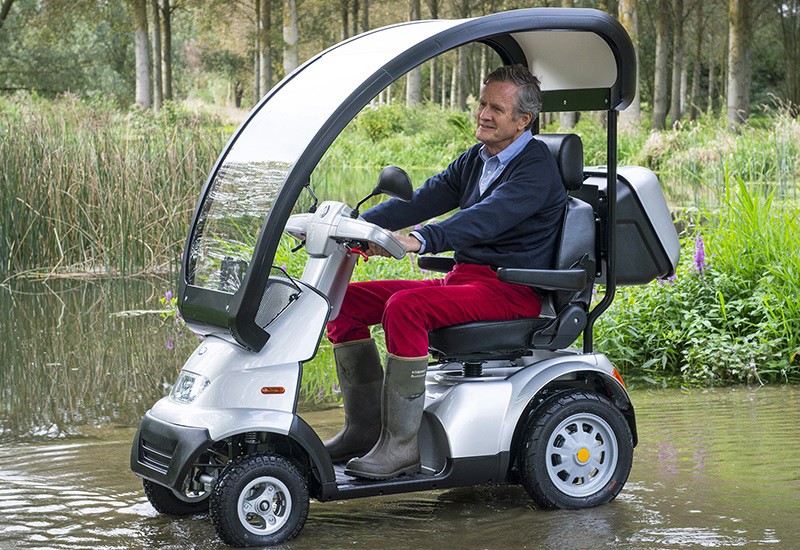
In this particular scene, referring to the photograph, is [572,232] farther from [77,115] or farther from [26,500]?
[77,115]

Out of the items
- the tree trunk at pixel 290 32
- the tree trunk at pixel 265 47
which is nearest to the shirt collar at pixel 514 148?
the tree trunk at pixel 290 32

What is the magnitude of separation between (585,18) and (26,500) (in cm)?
280

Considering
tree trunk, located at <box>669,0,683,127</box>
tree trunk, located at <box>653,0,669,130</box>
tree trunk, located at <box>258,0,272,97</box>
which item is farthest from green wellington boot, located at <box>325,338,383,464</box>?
tree trunk, located at <box>669,0,683,127</box>

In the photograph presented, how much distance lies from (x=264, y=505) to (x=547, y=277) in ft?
4.22

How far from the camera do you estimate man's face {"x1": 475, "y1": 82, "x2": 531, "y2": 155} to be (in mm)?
4180

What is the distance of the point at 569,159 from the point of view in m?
4.29

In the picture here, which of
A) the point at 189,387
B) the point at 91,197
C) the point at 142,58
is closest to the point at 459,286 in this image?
the point at 189,387

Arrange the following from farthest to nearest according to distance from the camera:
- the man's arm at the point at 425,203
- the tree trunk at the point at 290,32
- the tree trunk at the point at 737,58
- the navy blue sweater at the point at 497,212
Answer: the tree trunk at the point at 290,32
the tree trunk at the point at 737,58
the man's arm at the point at 425,203
the navy blue sweater at the point at 497,212

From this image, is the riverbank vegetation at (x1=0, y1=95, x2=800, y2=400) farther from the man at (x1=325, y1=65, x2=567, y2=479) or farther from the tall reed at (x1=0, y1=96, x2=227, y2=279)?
the man at (x1=325, y1=65, x2=567, y2=479)

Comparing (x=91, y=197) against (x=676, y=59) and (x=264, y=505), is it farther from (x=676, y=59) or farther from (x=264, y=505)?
(x=676, y=59)

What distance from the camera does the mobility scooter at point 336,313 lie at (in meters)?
3.65

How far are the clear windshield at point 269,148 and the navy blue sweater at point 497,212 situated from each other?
55 cm

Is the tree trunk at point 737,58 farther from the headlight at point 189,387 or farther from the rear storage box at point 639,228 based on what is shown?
the headlight at point 189,387

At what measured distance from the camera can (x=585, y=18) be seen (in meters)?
3.99
